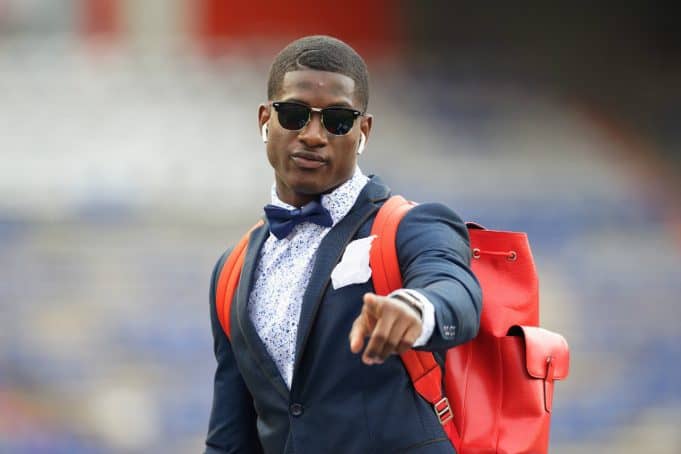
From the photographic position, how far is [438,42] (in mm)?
11773

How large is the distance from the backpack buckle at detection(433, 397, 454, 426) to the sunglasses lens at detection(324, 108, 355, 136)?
26.4 inches

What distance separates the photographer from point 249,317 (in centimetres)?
282

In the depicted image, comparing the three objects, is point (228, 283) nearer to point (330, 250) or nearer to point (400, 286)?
point (330, 250)

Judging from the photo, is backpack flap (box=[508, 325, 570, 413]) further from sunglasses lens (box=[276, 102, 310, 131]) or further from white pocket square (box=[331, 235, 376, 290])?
sunglasses lens (box=[276, 102, 310, 131])

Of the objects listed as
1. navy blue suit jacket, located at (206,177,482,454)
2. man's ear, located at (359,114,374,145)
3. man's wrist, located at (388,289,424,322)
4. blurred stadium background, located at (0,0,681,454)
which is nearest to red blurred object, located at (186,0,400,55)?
blurred stadium background, located at (0,0,681,454)

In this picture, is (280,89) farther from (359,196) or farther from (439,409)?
(439,409)

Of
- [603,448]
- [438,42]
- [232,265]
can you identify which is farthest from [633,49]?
[232,265]

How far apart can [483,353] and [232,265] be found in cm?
70

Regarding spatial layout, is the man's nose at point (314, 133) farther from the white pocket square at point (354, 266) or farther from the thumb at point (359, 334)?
the thumb at point (359, 334)

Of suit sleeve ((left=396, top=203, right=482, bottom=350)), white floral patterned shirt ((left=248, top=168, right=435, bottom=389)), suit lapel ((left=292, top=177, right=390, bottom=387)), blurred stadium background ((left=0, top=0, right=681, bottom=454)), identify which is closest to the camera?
suit sleeve ((left=396, top=203, right=482, bottom=350))

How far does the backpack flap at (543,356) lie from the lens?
2.67m

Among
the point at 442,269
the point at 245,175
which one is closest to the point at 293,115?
the point at 442,269

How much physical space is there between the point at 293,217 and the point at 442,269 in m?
0.56

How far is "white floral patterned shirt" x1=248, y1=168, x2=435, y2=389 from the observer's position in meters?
2.76
